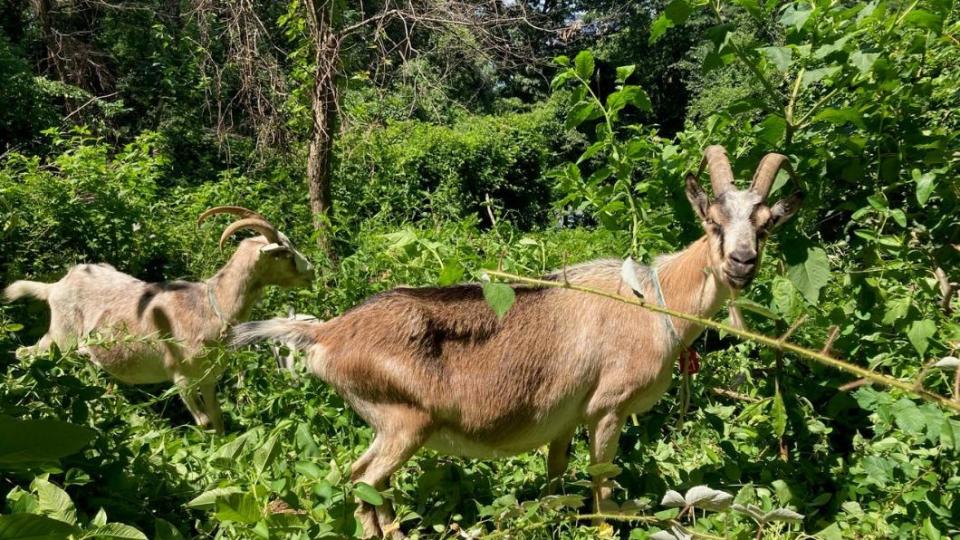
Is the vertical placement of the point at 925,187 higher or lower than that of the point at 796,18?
lower

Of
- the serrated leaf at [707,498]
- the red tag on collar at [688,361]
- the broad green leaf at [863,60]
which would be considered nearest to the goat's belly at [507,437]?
the red tag on collar at [688,361]

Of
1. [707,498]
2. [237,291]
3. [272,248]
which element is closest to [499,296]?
[707,498]

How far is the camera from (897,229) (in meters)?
3.55

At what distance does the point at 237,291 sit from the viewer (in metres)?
4.81

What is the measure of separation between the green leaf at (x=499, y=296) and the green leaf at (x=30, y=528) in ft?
2.70

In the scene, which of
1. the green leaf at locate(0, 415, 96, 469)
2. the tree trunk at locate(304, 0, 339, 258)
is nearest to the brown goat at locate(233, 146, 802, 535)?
the green leaf at locate(0, 415, 96, 469)

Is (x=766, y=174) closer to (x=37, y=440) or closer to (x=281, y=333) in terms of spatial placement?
(x=281, y=333)

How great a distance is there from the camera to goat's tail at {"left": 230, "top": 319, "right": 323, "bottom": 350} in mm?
3168

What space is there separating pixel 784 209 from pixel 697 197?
40 cm

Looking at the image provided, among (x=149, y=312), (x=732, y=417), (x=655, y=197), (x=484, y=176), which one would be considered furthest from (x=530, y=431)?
(x=484, y=176)

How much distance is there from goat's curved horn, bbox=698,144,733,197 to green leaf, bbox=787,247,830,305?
47cm

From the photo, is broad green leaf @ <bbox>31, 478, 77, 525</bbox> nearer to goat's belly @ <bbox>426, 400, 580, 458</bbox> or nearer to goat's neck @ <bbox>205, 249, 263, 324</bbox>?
goat's belly @ <bbox>426, 400, 580, 458</bbox>

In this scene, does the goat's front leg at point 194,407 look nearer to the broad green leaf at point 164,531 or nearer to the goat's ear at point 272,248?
the goat's ear at point 272,248

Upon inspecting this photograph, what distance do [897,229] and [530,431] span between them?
2.39m
